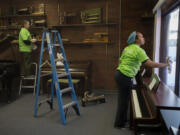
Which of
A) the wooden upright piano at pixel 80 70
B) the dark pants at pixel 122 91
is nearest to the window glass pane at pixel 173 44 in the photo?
the dark pants at pixel 122 91

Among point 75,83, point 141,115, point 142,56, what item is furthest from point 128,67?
point 75,83

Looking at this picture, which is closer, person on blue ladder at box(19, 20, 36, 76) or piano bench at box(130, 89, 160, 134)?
piano bench at box(130, 89, 160, 134)

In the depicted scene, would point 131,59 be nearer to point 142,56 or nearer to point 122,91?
point 142,56

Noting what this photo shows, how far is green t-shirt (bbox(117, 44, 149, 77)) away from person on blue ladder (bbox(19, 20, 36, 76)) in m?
2.96

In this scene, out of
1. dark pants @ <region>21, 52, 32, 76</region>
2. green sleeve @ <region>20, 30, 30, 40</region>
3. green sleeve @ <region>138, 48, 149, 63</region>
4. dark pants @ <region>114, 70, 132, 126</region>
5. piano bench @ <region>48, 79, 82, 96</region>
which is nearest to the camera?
green sleeve @ <region>138, 48, 149, 63</region>

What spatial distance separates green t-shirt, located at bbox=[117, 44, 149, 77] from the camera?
2.17 metres

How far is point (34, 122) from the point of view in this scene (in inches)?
112

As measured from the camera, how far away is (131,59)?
226 cm

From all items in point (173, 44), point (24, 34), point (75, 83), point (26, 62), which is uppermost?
point (24, 34)

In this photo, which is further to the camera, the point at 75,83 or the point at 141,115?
the point at 75,83

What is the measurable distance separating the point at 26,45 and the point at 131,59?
3199 mm

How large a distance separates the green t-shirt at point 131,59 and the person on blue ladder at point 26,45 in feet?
9.71

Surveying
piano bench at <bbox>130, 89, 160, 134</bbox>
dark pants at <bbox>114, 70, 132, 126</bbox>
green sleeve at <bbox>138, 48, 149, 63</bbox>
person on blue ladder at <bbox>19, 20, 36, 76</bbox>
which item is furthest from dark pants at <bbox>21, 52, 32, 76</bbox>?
green sleeve at <bbox>138, 48, 149, 63</bbox>

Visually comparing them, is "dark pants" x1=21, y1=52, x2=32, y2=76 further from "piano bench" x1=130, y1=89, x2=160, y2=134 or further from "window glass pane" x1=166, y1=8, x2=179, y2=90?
"window glass pane" x1=166, y1=8, x2=179, y2=90
